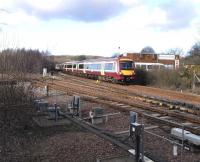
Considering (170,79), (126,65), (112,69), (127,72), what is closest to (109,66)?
(112,69)

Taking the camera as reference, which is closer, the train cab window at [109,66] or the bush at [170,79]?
the bush at [170,79]

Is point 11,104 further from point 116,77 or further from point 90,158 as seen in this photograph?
point 116,77

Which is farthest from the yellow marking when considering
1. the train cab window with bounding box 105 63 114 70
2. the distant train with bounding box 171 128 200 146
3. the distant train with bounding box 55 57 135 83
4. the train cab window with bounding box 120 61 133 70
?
the distant train with bounding box 171 128 200 146

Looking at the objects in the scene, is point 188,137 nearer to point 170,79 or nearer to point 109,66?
point 170,79

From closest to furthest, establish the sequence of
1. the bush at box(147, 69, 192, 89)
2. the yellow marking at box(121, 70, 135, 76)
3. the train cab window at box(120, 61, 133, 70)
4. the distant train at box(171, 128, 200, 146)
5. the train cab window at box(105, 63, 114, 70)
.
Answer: the distant train at box(171, 128, 200, 146) → the bush at box(147, 69, 192, 89) → the yellow marking at box(121, 70, 135, 76) → the train cab window at box(120, 61, 133, 70) → the train cab window at box(105, 63, 114, 70)

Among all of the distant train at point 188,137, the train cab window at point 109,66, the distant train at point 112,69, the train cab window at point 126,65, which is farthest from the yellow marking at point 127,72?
the distant train at point 188,137

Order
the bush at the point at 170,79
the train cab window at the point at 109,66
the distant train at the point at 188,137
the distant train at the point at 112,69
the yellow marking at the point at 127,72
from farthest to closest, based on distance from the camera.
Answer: the train cab window at the point at 109,66 < the distant train at the point at 112,69 < the yellow marking at the point at 127,72 < the bush at the point at 170,79 < the distant train at the point at 188,137

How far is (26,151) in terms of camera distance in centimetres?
772

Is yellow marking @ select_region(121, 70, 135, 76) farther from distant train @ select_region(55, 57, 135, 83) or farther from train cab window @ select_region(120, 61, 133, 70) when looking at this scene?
train cab window @ select_region(120, 61, 133, 70)

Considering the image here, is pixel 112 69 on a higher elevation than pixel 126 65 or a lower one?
lower

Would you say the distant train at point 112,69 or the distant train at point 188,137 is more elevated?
the distant train at point 112,69

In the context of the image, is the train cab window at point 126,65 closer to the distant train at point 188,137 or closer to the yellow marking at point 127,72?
the yellow marking at point 127,72

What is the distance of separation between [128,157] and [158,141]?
191cm

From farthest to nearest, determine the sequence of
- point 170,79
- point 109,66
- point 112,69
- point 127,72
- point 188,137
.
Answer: point 109,66 < point 112,69 < point 127,72 < point 170,79 < point 188,137
